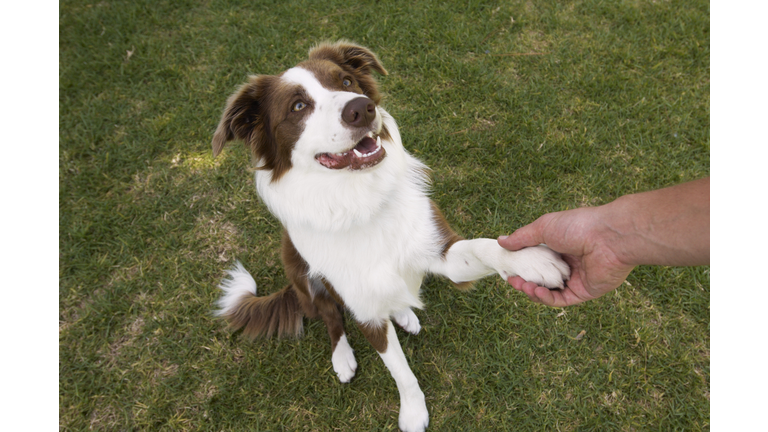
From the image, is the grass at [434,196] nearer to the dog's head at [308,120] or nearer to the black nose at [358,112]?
the dog's head at [308,120]

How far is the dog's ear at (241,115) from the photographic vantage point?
216cm

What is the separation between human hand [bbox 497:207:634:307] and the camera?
70.2 inches

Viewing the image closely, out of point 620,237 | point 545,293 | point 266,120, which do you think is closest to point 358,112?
point 266,120

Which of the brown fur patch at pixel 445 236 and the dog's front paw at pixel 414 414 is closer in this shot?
the brown fur patch at pixel 445 236

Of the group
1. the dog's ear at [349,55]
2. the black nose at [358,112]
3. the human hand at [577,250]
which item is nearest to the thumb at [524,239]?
the human hand at [577,250]

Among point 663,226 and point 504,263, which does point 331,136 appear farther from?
point 663,226

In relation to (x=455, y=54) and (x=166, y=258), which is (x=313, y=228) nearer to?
(x=166, y=258)

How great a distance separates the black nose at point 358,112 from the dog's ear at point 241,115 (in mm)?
669

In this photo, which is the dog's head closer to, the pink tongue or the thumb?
the pink tongue

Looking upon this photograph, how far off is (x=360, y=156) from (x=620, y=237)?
1224mm

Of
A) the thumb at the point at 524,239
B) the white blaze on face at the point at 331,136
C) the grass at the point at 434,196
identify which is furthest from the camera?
the grass at the point at 434,196

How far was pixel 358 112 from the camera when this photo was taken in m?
1.92

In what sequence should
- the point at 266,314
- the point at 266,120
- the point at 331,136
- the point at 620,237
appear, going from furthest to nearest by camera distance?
the point at 266,314 → the point at 266,120 → the point at 331,136 → the point at 620,237

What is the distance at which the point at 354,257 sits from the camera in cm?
222
